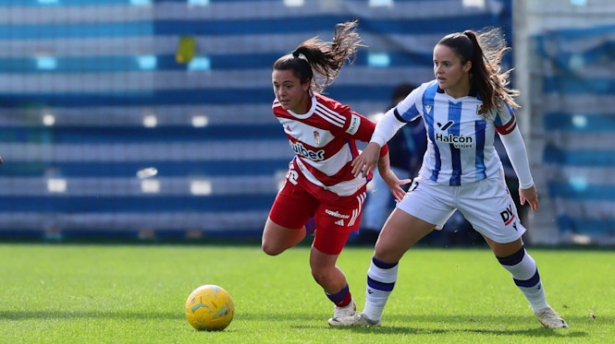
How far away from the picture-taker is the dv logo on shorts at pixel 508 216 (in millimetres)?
5320

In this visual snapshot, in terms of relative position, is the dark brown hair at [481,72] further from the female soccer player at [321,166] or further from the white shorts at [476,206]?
the female soccer player at [321,166]

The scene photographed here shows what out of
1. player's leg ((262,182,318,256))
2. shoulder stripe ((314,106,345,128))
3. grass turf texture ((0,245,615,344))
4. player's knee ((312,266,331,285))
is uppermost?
shoulder stripe ((314,106,345,128))

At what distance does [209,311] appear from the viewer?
522 centimetres

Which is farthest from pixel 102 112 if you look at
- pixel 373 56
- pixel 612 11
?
pixel 612 11

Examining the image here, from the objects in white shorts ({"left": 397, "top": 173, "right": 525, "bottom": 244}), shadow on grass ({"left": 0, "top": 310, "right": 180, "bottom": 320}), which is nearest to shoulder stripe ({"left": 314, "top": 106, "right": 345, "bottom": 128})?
white shorts ({"left": 397, "top": 173, "right": 525, "bottom": 244})

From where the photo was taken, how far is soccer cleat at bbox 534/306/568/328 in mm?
5434

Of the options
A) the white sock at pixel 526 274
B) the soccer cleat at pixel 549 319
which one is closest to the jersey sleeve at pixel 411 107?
the white sock at pixel 526 274

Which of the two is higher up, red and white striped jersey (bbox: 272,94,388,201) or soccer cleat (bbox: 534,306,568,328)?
red and white striped jersey (bbox: 272,94,388,201)

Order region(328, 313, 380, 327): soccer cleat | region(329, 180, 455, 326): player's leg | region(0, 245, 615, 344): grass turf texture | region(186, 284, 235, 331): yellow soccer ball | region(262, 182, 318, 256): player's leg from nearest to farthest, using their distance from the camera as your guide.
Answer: region(0, 245, 615, 344): grass turf texture → region(186, 284, 235, 331): yellow soccer ball → region(329, 180, 455, 326): player's leg → region(328, 313, 380, 327): soccer cleat → region(262, 182, 318, 256): player's leg

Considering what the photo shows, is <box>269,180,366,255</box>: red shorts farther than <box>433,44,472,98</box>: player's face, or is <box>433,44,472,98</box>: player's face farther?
<box>269,180,366,255</box>: red shorts

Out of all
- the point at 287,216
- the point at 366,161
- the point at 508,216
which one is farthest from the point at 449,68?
the point at 287,216

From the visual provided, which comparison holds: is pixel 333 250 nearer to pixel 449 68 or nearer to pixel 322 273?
pixel 322 273

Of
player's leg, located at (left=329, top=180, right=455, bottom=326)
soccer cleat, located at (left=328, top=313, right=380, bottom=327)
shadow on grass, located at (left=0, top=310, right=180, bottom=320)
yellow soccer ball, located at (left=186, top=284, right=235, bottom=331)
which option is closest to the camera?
yellow soccer ball, located at (left=186, top=284, right=235, bottom=331)

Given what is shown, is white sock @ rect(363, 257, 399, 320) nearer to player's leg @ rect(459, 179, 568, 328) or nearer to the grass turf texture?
the grass turf texture
